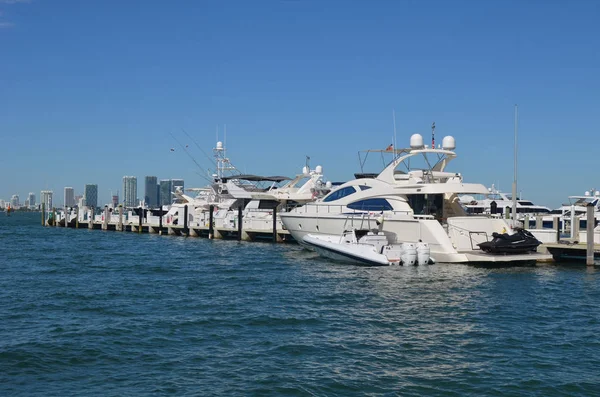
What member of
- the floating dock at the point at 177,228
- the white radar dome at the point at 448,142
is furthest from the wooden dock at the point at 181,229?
the white radar dome at the point at 448,142

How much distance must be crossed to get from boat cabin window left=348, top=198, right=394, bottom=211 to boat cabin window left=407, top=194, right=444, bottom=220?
1.39 meters

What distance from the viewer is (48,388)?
10.7 metres

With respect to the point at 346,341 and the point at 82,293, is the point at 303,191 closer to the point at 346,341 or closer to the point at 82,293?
the point at 82,293

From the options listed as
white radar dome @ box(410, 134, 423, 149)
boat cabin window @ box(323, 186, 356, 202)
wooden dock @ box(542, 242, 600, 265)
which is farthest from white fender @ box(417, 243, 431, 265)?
white radar dome @ box(410, 134, 423, 149)

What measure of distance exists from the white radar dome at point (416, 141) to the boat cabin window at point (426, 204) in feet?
9.71

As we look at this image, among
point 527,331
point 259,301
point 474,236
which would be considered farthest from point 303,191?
point 527,331

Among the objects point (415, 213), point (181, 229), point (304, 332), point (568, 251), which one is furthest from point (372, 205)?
point (181, 229)

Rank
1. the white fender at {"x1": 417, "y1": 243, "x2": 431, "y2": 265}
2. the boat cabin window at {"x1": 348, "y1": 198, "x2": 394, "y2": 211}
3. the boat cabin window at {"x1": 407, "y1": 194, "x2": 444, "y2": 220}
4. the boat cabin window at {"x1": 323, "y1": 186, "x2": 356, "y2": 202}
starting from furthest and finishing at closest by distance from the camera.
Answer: the boat cabin window at {"x1": 323, "y1": 186, "x2": 356, "y2": 202}, the boat cabin window at {"x1": 407, "y1": 194, "x2": 444, "y2": 220}, the boat cabin window at {"x1": 348, "y1": 198, "x2": 394, "y2": 211}, the white fender at {"x1": 417, "y1": 243, "x2": 431, "y2": 265}

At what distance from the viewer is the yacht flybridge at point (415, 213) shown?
2681cm

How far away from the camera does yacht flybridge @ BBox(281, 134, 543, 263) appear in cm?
2681

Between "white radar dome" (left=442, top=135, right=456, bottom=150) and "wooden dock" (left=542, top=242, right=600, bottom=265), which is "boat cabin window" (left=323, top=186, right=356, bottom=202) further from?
"wooden dock" (left=542, top=242, right=600, bottom=265)

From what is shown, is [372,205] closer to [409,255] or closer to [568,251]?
[409,255]

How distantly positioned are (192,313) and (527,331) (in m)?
8.24

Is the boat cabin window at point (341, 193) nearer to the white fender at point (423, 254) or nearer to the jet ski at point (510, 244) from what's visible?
the white fender at point (423, 254)
